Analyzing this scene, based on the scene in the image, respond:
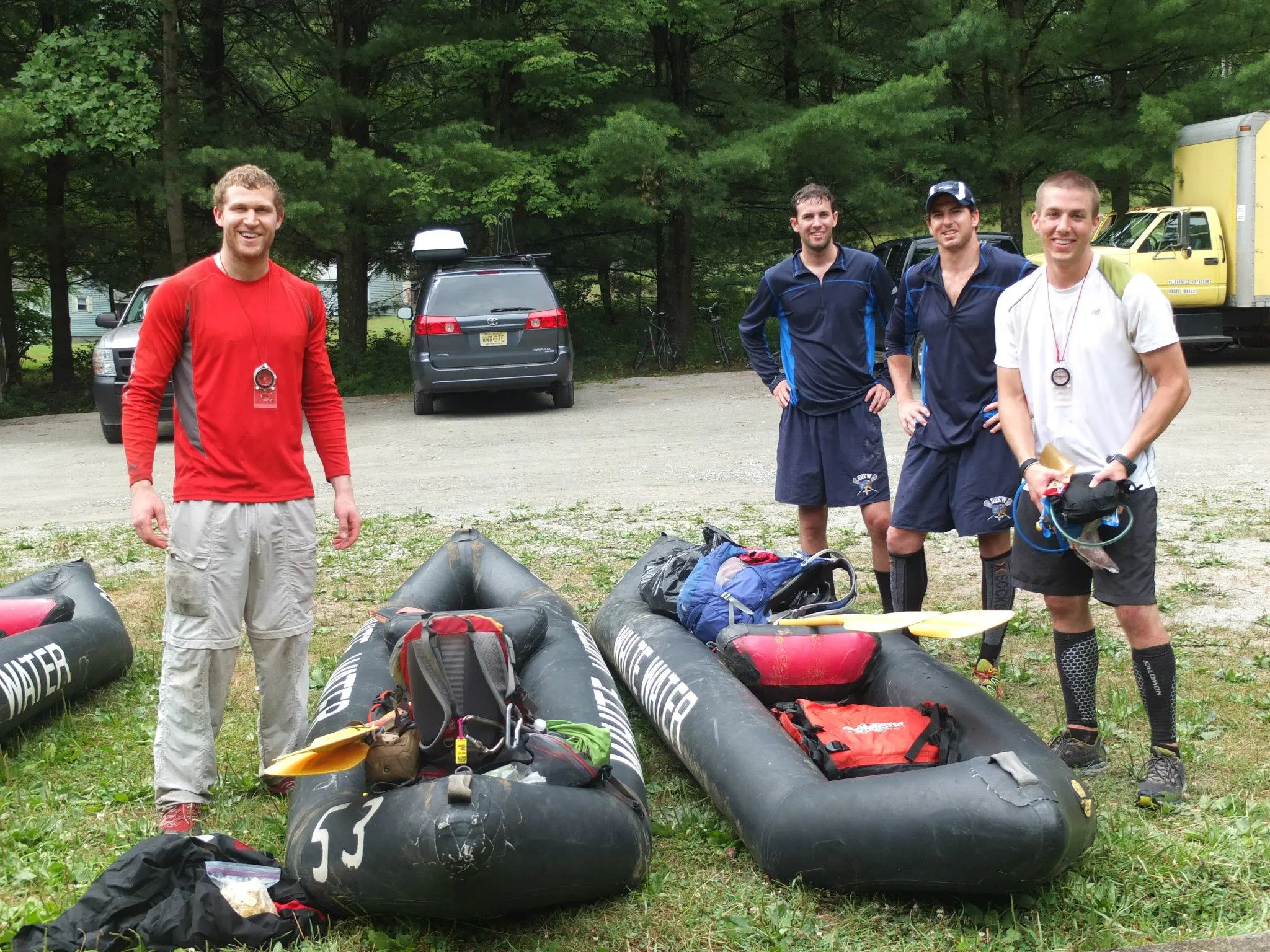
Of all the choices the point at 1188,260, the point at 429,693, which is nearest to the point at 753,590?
the point at 429,693

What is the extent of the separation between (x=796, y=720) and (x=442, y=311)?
998cm

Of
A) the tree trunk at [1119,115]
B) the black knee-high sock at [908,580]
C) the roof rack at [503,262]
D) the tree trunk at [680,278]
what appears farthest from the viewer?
the tree trunk at [680,278]

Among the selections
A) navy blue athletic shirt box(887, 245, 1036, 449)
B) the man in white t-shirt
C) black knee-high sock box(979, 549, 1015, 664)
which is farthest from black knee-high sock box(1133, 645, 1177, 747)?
navy blue athletic shirt box(887, 245, 1036, 449)

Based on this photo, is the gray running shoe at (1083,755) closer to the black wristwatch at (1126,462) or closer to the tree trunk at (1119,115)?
the black wristwatch at (1126,462)

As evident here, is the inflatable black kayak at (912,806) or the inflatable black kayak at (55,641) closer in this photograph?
the inflatable black kayak at (912,806)

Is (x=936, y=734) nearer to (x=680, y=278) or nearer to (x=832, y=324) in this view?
(x=832, y=324)

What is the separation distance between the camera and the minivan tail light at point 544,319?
43.1 feet

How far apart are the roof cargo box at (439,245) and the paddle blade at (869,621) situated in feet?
38.2

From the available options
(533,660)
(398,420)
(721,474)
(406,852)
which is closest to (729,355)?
(398,420)

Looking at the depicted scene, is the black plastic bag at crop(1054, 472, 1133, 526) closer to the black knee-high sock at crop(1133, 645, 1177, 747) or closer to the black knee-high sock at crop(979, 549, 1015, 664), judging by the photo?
the black knee-high sock at crop(1133, 645, 1177, 747)

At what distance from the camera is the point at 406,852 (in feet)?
9.72

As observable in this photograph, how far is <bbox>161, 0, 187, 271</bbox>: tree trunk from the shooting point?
53.0ft

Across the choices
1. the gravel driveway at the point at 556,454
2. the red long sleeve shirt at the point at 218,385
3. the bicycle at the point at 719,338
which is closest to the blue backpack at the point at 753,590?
the red long sleeve shirt at the point at 218,385

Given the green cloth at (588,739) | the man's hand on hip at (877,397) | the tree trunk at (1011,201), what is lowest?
the green cloth at (588,739)
